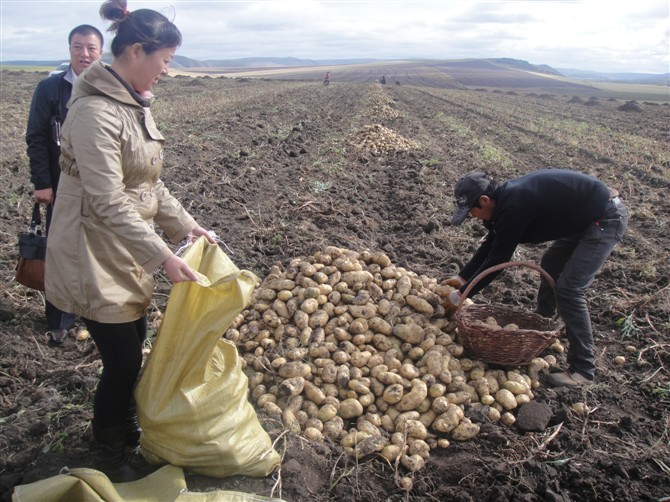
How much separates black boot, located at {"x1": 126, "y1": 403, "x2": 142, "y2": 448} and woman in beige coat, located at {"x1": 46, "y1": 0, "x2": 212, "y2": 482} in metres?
0.31

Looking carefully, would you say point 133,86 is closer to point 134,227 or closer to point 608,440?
point 134,227

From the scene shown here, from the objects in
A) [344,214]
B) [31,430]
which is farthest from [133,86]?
[344,214]

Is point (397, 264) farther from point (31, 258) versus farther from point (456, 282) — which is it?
point (31, 258)

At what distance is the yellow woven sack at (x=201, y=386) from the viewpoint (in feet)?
7.00

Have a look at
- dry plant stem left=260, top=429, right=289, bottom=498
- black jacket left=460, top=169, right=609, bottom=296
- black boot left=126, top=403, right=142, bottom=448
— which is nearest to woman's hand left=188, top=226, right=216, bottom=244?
black boot left=126, top=403, right=142, bottom=448

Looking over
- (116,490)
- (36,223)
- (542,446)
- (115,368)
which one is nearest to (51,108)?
(36,223)

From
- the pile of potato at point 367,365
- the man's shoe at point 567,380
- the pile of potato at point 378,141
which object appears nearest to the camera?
the pile of potato at point 367,365

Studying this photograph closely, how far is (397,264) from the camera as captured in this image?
482 centimetres

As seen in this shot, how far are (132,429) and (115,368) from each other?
18.0 inches

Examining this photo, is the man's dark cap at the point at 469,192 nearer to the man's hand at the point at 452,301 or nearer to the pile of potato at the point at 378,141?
the man's hand at the point at 452,301

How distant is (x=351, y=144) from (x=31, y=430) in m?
8.77

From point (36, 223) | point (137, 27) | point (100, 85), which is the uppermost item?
point (137, 27)

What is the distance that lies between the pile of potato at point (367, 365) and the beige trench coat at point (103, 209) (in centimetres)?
126

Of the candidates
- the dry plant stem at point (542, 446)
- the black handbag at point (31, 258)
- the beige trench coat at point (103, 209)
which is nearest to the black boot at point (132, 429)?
the beige trench coat at point (103, 209)
